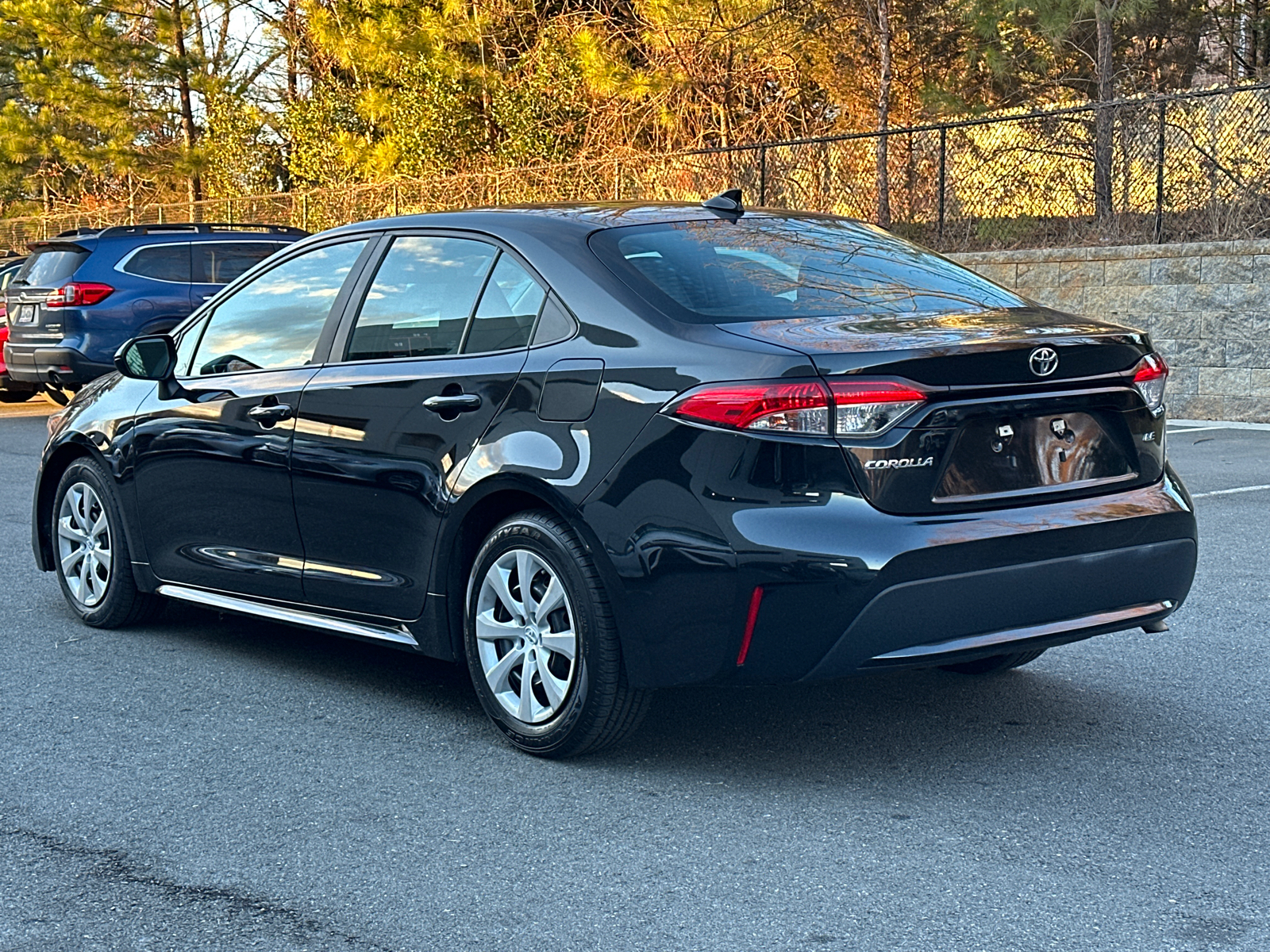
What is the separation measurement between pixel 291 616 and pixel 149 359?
123cm

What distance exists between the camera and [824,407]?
14.0ft

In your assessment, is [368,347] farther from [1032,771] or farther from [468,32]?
[468,32]

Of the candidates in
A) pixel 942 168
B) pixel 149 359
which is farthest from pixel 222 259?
pixel 149 359

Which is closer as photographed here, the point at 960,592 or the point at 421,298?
the point at 960,592

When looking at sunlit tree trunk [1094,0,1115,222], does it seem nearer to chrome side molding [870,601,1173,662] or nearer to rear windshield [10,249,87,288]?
rear windshield [10,249,87,288]

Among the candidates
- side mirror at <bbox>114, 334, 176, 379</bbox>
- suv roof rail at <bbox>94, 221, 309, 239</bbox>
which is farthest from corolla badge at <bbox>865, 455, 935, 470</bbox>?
suv roof rail at <bbox>94, 221, 309, 239</bbox>

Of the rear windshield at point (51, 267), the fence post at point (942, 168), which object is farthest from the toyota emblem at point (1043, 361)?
the fence post at point (942, 168)

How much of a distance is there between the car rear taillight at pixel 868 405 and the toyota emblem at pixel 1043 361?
1.40 ft

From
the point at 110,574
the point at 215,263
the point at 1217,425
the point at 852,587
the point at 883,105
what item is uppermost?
the point at 883,105

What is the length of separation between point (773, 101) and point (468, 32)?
5888 millimetres

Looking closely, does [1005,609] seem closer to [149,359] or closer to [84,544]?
[149,359]

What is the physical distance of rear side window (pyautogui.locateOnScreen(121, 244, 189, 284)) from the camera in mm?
17125

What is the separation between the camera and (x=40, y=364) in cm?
1694

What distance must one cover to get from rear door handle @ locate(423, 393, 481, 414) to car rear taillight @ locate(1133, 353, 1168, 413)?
1.88m
